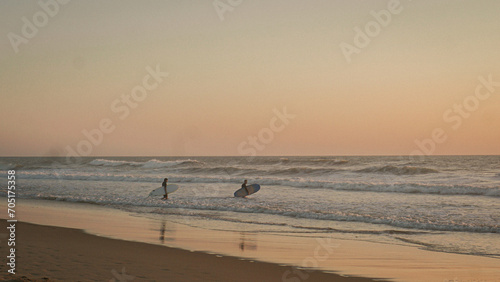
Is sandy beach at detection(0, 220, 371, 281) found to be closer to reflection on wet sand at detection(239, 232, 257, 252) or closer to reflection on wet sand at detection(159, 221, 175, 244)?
reflection on wet sand at detection(159, 221, 175, 244)

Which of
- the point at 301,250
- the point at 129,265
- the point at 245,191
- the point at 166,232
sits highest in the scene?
the point at 245,191

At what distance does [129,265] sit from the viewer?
8703mm

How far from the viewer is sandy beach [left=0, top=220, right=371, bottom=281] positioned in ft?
25.6

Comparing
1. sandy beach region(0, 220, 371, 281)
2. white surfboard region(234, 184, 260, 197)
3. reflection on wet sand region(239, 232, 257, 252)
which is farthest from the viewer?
white surfboard region(234, 184, 260, 197)

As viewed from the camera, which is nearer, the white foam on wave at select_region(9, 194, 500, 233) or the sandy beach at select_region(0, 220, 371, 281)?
the sandy beach at select_region(0, 220, 371, 281)

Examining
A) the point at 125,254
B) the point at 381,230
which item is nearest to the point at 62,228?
the point at 125,254

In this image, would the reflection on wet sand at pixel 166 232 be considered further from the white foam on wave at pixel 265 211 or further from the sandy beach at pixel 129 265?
the white foam on wave at pixel 265 211

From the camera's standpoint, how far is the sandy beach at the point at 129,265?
25.6 ft

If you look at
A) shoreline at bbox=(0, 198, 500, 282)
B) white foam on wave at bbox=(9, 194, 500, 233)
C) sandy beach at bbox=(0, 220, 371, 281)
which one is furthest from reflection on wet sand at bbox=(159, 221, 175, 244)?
white foam on wave at bbox=(9, 194, 500, 233)

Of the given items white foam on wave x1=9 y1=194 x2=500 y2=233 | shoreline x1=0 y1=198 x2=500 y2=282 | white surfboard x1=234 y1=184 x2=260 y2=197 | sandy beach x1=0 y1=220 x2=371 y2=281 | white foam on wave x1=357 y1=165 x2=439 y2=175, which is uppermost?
white foam on wave x1=357 y1=165 x2=439 y2=175

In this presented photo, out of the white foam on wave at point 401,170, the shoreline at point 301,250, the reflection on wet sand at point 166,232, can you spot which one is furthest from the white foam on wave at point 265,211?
the white foam on wave at point 401,170

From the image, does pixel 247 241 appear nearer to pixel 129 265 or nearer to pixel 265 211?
pixel 129 265

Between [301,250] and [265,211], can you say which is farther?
[265,211]

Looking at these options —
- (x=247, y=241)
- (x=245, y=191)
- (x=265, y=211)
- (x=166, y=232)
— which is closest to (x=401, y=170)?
(x=245, y=191)
